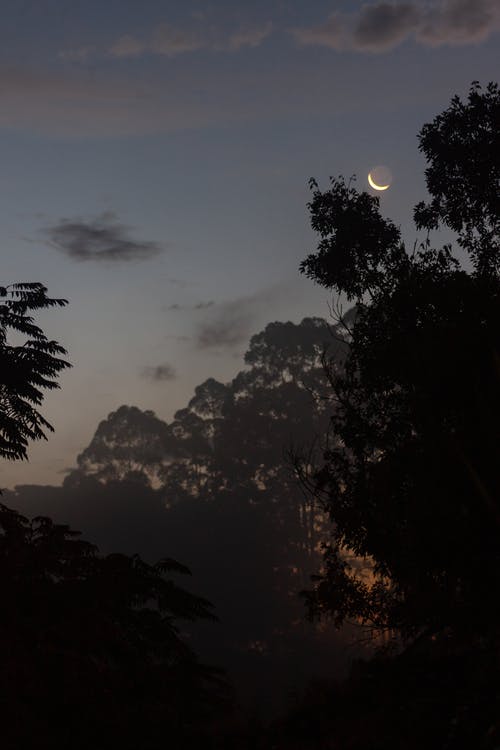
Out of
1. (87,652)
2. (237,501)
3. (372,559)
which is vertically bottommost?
(87,652)

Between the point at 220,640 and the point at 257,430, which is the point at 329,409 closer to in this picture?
the point at 257,430

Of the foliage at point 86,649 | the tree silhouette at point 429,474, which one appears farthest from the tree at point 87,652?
the tree silhouette at point 429,474

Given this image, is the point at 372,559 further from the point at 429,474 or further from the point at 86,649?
the point at 86,649

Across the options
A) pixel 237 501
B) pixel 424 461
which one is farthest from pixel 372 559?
pixel 237 501

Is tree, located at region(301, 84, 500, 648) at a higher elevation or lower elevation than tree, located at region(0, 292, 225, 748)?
higher

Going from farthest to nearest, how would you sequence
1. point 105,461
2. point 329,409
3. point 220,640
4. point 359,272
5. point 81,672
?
point 105,461
point 329,409
point 220,640
point 359,272
point 81,672

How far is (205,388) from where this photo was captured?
7819 cm

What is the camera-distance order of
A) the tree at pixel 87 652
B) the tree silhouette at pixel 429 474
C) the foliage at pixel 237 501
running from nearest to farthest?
the tree at pixel 87 652 < the tree silhouette at pixel 429 474 < the foliage at pixel 237 501

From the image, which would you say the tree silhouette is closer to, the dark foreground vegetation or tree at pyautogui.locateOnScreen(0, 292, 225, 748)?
the dark foreground vegetation

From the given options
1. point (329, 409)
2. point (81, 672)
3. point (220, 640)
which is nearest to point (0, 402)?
point (81, 672)

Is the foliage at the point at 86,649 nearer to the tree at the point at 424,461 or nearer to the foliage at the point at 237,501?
the tree at the point at 424,461

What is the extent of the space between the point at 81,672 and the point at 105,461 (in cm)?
8111

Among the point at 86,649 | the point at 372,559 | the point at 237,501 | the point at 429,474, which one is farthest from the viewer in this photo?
the point at 237,501

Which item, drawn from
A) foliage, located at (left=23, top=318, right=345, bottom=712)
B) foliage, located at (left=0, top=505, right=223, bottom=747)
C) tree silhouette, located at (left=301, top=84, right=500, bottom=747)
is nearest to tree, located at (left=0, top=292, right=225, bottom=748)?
foliage, located at (left=0, top=505, right=223, bottom=747)
